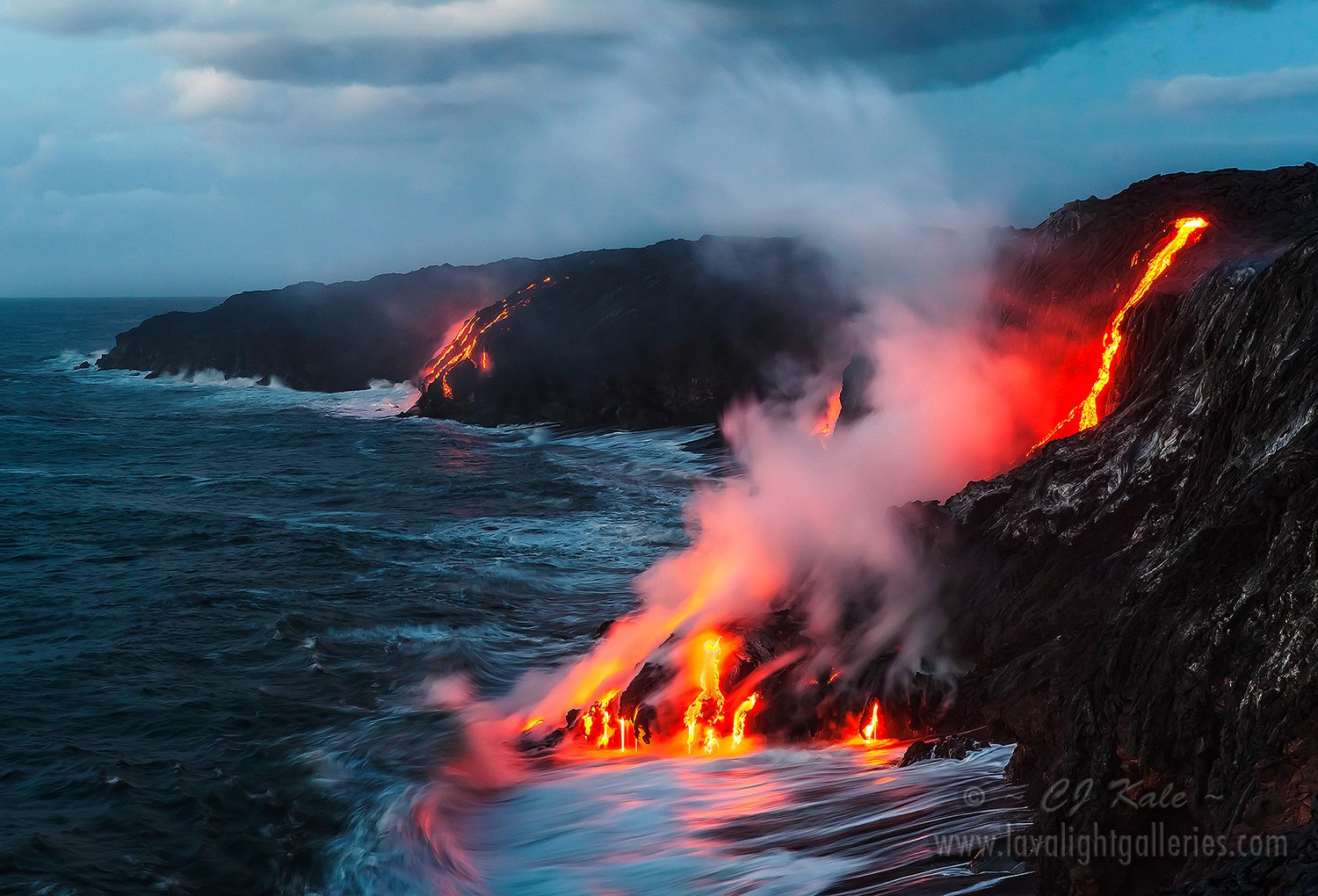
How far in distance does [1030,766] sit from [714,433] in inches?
1656

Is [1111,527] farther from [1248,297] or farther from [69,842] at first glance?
[69,842]

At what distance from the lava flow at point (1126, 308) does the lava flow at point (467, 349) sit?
170 feet

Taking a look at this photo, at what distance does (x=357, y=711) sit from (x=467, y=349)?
5264cm

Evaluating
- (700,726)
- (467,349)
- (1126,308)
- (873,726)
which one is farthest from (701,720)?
(467,349)

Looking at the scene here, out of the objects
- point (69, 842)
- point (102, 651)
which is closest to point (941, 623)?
point (69, 842)

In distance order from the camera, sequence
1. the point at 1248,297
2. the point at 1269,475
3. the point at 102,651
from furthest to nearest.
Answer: the point at 102,651 < the point at 1248,297 < the point at 1269,475

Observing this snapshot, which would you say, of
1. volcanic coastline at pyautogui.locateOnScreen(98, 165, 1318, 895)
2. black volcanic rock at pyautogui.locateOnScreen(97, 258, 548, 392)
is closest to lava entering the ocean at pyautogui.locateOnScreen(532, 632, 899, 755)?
volcanic coastline at pyautogui.locateOnScreen(98, 165, 1318, 895)

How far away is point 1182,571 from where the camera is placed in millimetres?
10828

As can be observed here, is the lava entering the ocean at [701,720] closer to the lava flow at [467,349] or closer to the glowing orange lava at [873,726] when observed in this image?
the glowing orange lava at [873,726]

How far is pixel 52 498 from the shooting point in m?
41.8

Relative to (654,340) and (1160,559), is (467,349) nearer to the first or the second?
(654,340)

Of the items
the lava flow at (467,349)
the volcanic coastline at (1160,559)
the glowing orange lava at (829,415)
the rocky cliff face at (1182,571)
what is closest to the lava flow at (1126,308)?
the volcanic coastline at (1160,559)

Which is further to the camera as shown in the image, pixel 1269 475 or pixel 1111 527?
pixel 1111 527

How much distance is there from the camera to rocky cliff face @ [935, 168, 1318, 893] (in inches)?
355
